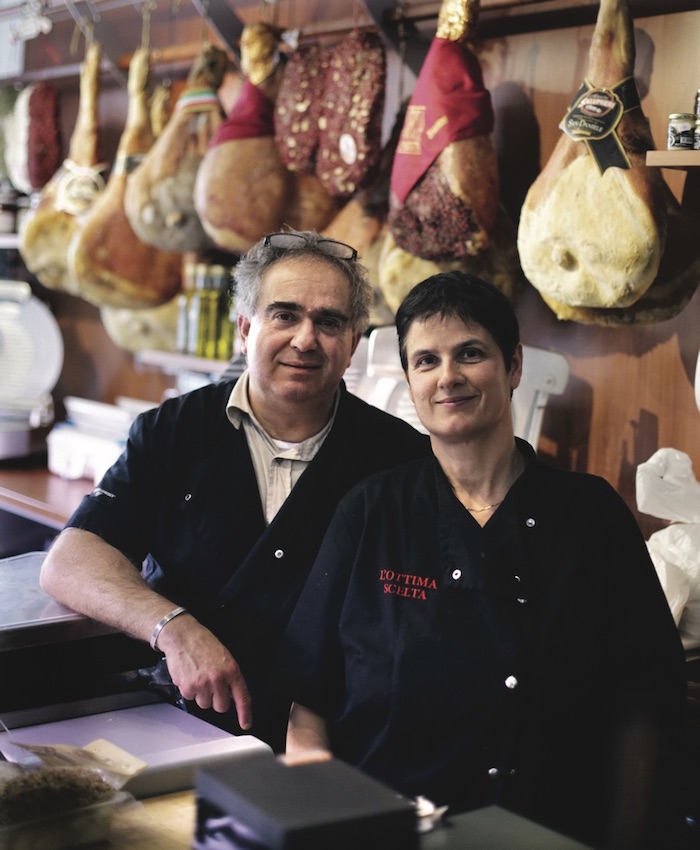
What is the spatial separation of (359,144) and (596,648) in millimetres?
Answer: 1672

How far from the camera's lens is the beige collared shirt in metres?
1.86

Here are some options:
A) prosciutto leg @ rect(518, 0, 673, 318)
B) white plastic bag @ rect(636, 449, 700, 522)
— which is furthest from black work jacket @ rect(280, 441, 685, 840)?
prosciutto leg @ rect(518, 0, 673, 318)

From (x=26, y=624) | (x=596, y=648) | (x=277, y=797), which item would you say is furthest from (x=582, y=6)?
(x=277, y=797)

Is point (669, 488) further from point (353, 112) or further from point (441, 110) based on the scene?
point (353, 112)

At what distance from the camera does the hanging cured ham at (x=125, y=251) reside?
3541mm

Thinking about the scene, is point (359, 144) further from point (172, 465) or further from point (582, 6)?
point (172, 465)

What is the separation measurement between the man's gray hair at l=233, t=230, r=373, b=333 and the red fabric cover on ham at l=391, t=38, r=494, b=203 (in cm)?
65

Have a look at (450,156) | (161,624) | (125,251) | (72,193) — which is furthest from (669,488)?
(72,193)

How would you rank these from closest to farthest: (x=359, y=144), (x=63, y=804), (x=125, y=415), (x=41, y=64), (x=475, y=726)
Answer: (x=63, y=804)
(x=475, y=726)
(x=359, y=144)
(x=125, y=415)
(x=41, y=64)

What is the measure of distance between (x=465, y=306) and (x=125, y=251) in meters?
2.27

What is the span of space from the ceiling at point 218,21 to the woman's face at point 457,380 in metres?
1.31

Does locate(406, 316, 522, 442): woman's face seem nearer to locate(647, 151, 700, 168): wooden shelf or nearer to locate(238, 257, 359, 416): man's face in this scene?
locate(238, 257, 359, 416): man's face

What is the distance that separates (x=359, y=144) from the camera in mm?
2711

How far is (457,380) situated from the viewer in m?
1.47
